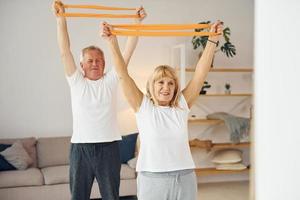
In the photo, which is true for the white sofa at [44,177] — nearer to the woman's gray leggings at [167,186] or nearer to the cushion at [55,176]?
the cushion at [55,176]

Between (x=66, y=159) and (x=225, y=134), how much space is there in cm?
217

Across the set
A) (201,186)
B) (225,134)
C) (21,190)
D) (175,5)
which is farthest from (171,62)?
(21,190)

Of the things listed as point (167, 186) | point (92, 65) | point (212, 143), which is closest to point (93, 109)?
point (92, 65)

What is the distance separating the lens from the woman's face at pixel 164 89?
220 centimetres

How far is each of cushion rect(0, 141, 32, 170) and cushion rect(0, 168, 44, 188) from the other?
0.30 ft

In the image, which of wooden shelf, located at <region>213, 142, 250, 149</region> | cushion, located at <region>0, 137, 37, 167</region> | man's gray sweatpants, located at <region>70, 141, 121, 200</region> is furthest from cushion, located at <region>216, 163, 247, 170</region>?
man's gray sweatpants, located at <region>70, 141, 121, 200</region>

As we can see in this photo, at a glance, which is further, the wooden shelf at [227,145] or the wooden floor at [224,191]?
the wooden shelf at [227,145]

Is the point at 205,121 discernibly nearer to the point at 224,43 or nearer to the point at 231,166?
the point at 231,166

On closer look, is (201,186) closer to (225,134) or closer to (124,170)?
(225,134)

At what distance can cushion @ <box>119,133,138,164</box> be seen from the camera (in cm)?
517
